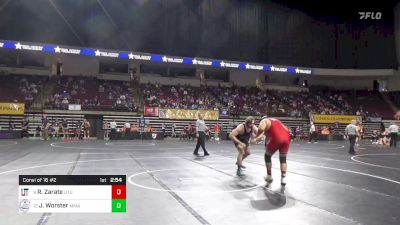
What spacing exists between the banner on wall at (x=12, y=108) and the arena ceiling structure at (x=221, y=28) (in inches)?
240

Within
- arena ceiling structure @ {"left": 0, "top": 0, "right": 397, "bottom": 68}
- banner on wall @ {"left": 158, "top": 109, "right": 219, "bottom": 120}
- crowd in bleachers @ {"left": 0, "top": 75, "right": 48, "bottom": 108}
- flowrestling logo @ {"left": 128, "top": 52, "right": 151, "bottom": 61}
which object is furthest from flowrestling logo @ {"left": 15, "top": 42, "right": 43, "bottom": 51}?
banner on wall @ {"left": 158, "top": 109, "right": 219, "bottom": 120}

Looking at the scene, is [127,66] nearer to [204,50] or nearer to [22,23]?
[204,50]

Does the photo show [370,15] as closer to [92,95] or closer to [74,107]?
[92,95]

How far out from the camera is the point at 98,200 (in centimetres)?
384

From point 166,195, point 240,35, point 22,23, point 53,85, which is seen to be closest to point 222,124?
point 240,35

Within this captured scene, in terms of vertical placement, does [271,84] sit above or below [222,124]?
above

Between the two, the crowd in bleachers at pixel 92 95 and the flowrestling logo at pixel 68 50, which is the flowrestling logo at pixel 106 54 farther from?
the crowd in bleachers at pixel 92 95

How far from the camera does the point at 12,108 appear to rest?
30969 millimetres

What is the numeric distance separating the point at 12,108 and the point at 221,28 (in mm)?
21810

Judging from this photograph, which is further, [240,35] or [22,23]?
[240,35]

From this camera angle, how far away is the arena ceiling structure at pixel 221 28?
3462 cm

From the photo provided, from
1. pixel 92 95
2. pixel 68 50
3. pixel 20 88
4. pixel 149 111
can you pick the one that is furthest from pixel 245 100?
pixel 20 88

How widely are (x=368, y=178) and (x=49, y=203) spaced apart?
902 cm
